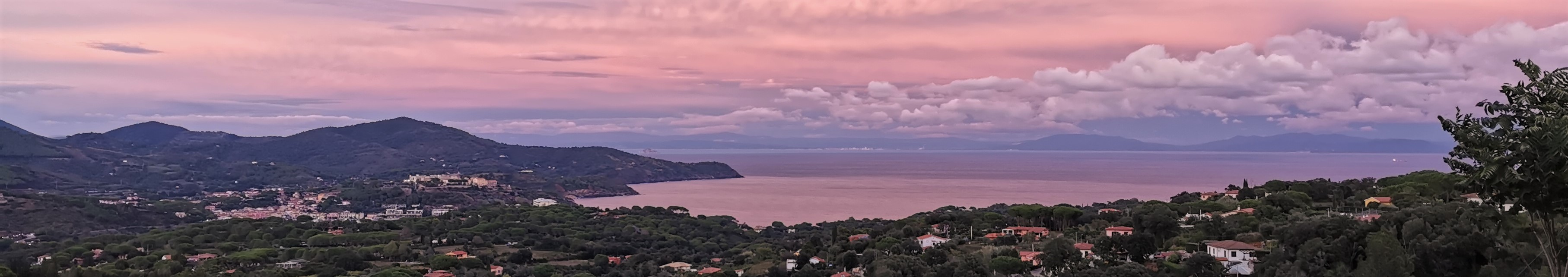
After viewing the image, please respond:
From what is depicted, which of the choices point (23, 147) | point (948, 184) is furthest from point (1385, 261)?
point (23, 147)

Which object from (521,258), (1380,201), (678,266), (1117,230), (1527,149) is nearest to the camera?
(1527,149)

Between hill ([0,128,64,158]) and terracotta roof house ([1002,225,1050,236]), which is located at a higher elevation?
hill ([0,128,64,158])

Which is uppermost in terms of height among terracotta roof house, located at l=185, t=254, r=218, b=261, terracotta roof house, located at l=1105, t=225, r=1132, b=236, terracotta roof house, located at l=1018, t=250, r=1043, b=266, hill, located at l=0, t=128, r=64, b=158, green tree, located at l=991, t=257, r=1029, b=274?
hill, located at l=0, t=128, r=64, b=158

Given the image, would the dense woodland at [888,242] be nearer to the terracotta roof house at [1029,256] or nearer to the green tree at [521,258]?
the green tree at [521,258]

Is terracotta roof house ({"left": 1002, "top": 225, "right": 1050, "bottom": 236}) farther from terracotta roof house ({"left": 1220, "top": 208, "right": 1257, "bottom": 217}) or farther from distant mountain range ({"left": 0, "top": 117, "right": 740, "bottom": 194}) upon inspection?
distant mountain range ({"left": 0, "top": 117, "right": 740, "bottom": 194})

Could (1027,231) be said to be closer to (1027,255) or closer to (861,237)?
(861,237)

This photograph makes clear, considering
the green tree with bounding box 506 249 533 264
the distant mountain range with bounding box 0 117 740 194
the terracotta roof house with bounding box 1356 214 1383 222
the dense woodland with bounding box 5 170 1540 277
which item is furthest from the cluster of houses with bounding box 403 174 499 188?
the terracotta roof house with bounding box 1356 214 1383 222
